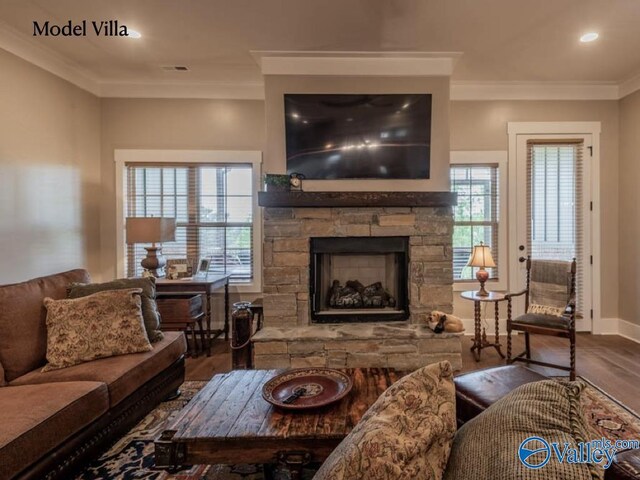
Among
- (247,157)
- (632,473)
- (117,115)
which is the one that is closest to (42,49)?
(117,115)

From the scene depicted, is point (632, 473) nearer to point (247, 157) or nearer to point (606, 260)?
point (247, 157)

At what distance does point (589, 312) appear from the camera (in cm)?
421

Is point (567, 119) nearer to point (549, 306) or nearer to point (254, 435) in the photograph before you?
point (549, 306)

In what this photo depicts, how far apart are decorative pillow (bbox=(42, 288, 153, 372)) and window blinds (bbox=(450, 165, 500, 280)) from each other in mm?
3513

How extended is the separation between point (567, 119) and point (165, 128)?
15.9ft

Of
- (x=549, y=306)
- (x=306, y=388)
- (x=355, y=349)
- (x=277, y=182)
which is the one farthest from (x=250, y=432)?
(x=549, y=306)

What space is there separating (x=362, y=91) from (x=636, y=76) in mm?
3181

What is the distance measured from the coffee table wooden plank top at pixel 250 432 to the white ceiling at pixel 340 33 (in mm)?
2739

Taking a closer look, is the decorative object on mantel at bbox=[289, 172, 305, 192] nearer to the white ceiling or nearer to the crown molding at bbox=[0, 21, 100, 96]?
the white ceiling

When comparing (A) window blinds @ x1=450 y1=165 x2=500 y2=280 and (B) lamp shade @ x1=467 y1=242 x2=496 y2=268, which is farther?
(A) window blinds @ x1=450 y1=165 x2=500 y2=280

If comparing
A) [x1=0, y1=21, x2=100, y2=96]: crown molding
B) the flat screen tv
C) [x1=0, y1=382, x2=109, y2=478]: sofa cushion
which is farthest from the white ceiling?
[x1=0, y1=382, x2=109, y2=478]: sofa cushion

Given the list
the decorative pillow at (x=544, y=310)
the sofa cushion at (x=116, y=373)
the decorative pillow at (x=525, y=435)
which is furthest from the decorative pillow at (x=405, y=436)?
the decorative pillow at (x=544, y=310)

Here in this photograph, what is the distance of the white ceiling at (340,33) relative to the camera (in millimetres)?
2635

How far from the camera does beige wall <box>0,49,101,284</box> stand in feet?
9.70
